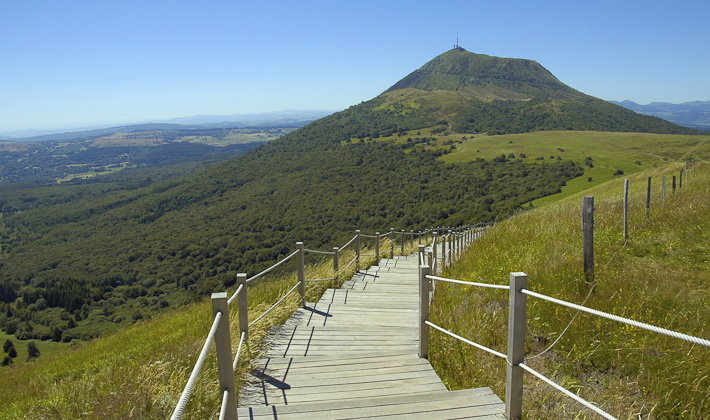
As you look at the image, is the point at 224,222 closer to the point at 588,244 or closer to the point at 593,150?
the point at 593,150

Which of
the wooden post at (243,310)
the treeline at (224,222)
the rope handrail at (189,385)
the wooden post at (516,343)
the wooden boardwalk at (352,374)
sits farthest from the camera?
the treeline at (224,222)

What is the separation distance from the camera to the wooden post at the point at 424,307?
12.7 ft

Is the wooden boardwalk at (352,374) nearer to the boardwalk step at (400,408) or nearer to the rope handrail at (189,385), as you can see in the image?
the boardwalk step at (400,408)

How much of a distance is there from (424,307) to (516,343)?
4.65ft

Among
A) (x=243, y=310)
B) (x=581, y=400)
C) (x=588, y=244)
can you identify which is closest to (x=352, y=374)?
(x=243, y=310)

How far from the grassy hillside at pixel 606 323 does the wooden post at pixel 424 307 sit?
4.4 inches

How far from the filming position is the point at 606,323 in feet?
11.2

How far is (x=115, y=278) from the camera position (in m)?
71.1

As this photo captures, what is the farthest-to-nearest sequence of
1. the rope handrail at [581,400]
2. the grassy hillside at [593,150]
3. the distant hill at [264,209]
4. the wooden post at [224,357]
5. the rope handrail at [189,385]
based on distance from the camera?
1. the distant hill at [264,209]
2. the grassy hillside at [593,150]
3. the wooden post at [224,357]
4. the rope handrail at [581,400]
5. the rope handrail at [189,385]

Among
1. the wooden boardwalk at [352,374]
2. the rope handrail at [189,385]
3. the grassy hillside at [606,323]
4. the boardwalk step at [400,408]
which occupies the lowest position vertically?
the wooden boardwalk at [352,374]

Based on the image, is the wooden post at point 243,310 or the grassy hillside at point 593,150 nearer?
the wooden post at point 243,310

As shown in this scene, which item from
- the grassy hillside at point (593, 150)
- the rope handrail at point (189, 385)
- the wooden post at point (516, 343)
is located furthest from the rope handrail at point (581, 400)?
the grassy hillside at point (593, 150)

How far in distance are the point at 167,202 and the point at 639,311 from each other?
122770 mm

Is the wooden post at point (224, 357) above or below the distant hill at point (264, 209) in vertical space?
above
